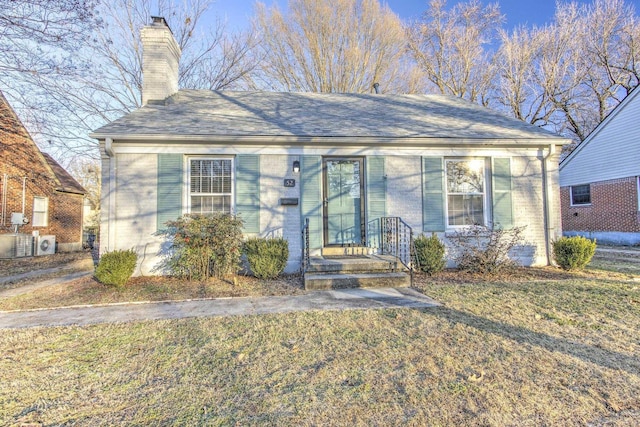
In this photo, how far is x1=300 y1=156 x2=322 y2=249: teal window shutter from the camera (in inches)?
285

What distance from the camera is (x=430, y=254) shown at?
6.72m

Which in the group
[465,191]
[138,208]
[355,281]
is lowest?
[355,281]

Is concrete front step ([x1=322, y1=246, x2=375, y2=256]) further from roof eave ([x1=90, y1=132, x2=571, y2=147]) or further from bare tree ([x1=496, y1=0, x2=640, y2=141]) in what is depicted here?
bare tree ([x1=496, y1=0, x2=640, y2=141])

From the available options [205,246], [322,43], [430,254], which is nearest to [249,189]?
[205,246]

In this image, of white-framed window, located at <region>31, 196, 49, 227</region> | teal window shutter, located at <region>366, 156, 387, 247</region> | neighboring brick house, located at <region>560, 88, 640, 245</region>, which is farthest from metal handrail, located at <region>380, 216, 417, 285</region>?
white-framed window, located at <region>31, 196, 49, 227</region>

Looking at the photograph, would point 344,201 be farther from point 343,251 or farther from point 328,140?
point 328,140

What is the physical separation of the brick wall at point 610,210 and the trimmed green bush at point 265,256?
586 inches

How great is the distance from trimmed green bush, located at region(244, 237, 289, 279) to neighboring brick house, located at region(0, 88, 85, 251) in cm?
1130

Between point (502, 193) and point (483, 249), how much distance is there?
157 centimetres

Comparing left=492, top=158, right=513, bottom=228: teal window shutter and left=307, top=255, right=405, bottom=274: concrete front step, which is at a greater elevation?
left=492, top=158, right=513, bottom=228: teal window shutter

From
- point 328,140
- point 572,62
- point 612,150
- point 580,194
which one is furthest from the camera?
point 572,62

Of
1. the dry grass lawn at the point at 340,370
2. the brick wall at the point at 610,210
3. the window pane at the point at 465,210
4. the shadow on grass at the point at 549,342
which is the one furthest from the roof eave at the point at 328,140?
the brick wall at the point at 610,210

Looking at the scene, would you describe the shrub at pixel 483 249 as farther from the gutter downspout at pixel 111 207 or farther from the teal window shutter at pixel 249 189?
the gutter downspout at pixel 111 207

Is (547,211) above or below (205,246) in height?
above
